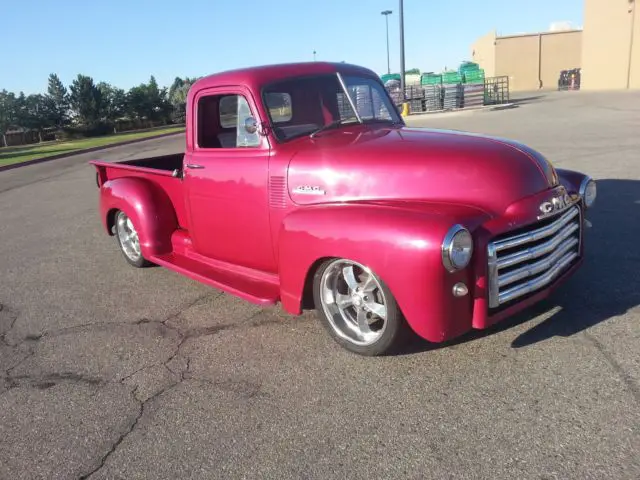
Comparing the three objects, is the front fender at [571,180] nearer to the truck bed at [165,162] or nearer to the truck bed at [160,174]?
the truck bed at [160,174]

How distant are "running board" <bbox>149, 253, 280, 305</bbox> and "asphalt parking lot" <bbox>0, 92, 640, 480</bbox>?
30 centimetres

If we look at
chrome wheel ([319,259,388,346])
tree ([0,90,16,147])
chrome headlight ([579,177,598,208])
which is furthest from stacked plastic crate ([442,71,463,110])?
tree ([0,90,16,147])

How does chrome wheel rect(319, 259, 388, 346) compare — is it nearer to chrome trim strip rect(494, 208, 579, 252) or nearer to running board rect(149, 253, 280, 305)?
running board rect(149, 253, 280, 305)

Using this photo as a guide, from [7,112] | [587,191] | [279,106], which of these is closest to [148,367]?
[279,106]

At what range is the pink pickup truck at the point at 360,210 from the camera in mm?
2947

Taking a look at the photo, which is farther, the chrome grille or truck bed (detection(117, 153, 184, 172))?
truck bed (detection(117, 153, 184, 172))

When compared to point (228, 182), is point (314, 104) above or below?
above

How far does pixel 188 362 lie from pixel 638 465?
8.42ft

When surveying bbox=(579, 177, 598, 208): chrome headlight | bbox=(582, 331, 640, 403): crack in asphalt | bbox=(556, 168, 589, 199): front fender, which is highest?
bbox=(556, 168, 589, 199): front fender

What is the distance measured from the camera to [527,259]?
10.2ft

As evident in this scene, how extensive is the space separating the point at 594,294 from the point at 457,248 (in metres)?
1.81

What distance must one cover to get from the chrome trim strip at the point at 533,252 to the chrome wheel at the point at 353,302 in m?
0.74

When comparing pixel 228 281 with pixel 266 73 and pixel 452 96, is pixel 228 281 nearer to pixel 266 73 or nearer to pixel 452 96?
pixel 266 73

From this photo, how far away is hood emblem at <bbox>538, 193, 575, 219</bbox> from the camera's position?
3225 millimetres
